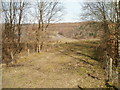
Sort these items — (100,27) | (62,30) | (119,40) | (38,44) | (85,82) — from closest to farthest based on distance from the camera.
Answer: (85,82), (119,40), (100,27), (38,44), (62,30)

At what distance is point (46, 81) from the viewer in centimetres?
738

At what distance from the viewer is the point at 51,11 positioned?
19109mm

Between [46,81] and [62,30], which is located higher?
[62,30]

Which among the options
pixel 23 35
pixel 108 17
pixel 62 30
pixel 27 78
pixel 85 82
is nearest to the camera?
pixel 85 82

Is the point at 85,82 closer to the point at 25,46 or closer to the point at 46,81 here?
the point at 46,81

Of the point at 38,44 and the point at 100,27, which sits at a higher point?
the point at 100,27

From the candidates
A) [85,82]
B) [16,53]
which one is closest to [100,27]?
[85,82]

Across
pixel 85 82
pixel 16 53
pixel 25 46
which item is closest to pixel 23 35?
pixel 25 46

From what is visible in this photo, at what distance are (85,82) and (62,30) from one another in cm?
2436

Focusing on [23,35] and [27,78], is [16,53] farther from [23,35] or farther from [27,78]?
[27,78]

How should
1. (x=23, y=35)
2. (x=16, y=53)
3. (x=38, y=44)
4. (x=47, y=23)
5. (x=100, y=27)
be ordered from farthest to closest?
(x=47, y=23), (x=38, y=44), (x=23, y=35), (x=16, y=53), (x=100, y=27)

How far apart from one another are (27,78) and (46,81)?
1.24 metres

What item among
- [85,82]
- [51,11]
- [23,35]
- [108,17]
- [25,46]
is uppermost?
[51,11]

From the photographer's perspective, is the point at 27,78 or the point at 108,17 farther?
the point at 108,17
